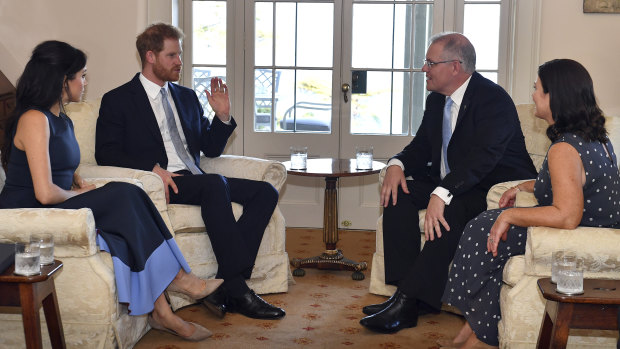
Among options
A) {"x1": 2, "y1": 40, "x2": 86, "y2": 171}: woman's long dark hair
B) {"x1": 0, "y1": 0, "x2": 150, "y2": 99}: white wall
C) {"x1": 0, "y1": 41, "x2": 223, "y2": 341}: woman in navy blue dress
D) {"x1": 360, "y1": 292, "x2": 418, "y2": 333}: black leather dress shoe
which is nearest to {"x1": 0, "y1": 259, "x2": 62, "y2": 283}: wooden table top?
{"x1": 0, "y1": 41, "x2": 223, "y2": 341}: woman in navy blue dress

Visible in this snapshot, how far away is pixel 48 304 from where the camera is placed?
2.48m

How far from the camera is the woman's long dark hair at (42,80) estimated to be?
9.48 feet

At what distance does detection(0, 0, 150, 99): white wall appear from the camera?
196 inches

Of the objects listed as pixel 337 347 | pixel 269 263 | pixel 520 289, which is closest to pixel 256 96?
pixel 269 263

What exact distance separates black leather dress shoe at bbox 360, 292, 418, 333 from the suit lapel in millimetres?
1367

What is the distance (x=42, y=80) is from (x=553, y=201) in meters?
1.89

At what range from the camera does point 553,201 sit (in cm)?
256

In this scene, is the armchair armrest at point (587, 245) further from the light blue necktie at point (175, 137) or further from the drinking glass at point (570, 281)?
the light blue necktie at point (175, 137)

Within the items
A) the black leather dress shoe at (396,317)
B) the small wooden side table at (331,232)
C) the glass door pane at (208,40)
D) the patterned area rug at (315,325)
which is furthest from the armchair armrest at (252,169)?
the glass door pane at (208,40)

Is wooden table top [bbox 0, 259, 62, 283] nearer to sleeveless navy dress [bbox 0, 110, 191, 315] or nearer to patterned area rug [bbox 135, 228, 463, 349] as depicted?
sleeveless navy dress [bbox 0, 110, 191, 315]

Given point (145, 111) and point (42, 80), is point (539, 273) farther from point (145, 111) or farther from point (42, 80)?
point (145, 111)

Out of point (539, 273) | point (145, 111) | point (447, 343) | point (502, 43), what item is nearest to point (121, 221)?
point (145, 111)

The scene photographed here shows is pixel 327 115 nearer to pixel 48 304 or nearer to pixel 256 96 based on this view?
pixel 256 96

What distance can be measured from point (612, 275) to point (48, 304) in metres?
1.85
